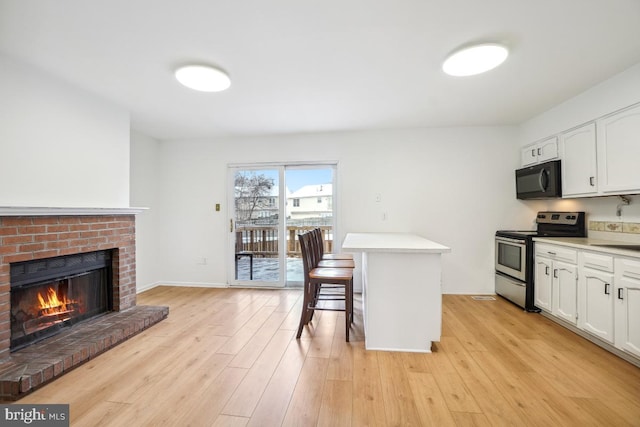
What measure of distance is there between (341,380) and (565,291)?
7.81 ft

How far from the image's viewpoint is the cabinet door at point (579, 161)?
2604 millimetres

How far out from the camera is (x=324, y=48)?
198cm

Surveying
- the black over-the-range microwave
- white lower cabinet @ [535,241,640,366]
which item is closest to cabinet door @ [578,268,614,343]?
white lower cabinet @ [535,241,640,366]

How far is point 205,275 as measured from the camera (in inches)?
169

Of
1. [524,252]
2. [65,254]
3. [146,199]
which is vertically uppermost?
[146,199]

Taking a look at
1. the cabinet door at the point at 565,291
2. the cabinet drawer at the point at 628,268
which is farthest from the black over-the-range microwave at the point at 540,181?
the cabinet drawer at the point at 628,268

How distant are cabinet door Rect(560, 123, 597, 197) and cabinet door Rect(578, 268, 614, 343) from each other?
33.2 inches

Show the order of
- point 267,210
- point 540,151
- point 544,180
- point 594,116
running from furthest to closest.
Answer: point 267,210 < point 540,151 < point 544,180 < point 594,116

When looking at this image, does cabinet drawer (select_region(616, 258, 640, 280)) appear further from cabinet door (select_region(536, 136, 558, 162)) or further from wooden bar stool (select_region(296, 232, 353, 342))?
wooden bar stool (select_region(296, 232, 353, 342))

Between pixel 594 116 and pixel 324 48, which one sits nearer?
pixel 324 48

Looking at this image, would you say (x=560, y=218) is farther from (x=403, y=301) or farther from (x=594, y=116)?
(x=403, y=301)

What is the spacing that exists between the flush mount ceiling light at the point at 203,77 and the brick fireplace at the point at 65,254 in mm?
1561

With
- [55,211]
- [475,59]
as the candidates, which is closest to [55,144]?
[55,211]

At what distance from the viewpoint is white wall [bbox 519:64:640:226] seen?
2.28 meters
